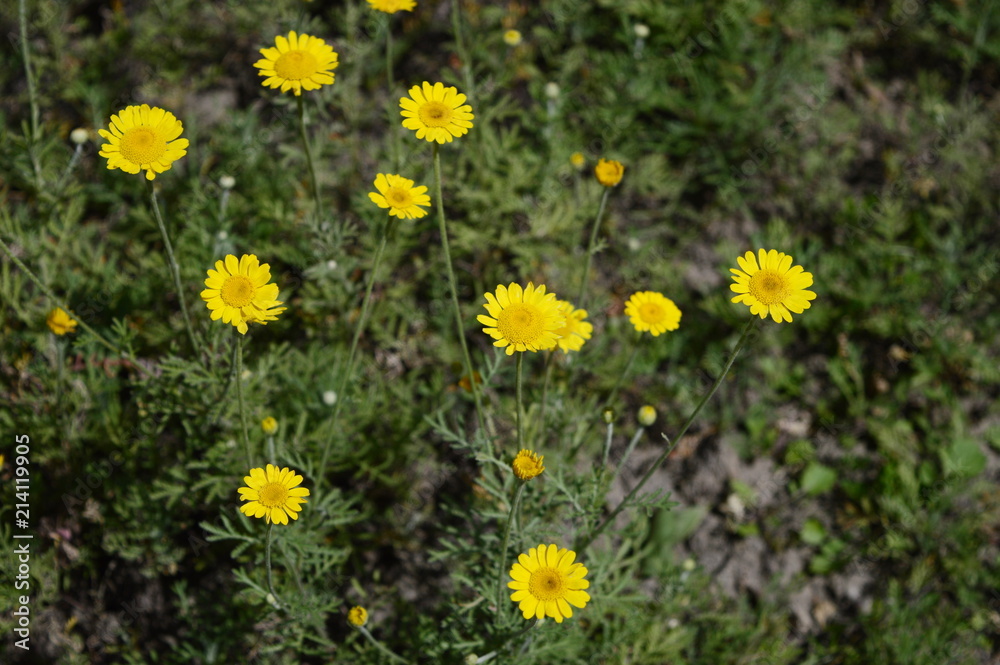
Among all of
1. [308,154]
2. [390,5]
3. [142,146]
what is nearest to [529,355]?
[308,154]

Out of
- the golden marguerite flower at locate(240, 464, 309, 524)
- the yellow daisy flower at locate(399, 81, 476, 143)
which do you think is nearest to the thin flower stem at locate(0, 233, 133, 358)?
the golden marguerite flower at locate(240, 464, 309, 524)

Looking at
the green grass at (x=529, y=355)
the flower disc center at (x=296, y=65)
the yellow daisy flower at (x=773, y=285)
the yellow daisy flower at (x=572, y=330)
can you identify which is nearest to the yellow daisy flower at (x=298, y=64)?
the flower disc center at (x=296, y=65)

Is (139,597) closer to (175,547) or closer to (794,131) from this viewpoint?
(175,547)

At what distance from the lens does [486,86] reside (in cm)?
471

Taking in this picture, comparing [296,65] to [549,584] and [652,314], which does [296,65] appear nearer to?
[652,314]

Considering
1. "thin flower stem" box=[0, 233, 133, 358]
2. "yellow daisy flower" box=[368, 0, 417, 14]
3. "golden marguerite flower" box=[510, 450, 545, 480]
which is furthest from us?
"yellow daisy flower" box=[368, 0, 417, 14]

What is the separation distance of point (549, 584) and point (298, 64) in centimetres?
207

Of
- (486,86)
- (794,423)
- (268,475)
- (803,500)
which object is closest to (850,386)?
(794,423)

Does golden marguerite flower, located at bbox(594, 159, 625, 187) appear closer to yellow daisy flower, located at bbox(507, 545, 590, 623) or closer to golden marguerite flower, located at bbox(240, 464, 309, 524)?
yellow daisy flower, located at bbox(507, 545, 590, 623)

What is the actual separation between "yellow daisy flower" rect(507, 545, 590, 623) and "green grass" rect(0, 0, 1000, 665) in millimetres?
479

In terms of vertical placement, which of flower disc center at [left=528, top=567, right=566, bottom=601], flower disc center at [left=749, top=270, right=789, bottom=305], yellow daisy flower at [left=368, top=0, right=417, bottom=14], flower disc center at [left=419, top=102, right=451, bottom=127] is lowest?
flower disc center at [left=528, top=567, right=566, bottom=601]

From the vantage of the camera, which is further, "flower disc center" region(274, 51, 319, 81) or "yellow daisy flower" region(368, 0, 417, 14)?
"yellow daisy flower" region(368, 0, 417, 14)

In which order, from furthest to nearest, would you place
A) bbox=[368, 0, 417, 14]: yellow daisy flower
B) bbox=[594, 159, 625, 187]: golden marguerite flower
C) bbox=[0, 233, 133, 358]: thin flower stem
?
bbox=[368, 0, 417, 14]: yellow daisy flower
bbox=[594, 159, 625, 187]: golden marguerite flower
bbox=[0, 233, 133, 358]: thin flower stem

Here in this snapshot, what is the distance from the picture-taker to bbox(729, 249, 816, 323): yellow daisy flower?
2389 millimetres
